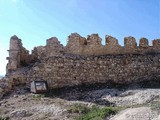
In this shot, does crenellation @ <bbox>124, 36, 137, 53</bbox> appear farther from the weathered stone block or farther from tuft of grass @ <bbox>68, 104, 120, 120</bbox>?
tuft of grass @ <bbox>68, 104, 120, 120</bbox>

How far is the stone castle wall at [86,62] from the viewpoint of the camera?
15.6 meters

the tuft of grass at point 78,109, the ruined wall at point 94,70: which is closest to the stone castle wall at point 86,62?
the ruined wall at point 94,70

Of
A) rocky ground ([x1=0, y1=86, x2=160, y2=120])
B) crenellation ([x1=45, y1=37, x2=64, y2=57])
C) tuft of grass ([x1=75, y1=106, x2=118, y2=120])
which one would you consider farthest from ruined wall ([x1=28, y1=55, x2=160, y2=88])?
tuft of grass ([x1=75, y1=106, x2=118, y2=120])

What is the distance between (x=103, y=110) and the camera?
10578mm

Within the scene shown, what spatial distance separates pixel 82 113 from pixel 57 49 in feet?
20.3

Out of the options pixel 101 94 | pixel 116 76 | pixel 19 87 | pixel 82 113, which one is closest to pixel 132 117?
pixel 82 113

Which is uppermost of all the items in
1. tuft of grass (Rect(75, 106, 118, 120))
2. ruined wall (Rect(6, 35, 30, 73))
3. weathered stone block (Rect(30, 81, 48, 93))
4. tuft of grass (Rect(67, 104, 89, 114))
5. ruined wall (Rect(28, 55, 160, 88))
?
ruined wall (Rect(6, 35, 30, 73))

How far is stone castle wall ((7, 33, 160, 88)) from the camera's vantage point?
15.6 m

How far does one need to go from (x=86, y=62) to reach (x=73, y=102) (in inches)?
154

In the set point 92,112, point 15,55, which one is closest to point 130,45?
point 15,55

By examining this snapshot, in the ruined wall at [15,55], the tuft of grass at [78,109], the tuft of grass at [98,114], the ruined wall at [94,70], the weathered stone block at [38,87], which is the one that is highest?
the ruined wall at [15,55]

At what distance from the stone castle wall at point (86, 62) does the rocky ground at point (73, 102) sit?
36.0 inches

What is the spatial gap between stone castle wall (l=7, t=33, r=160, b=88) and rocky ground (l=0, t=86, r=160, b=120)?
0.92 meters

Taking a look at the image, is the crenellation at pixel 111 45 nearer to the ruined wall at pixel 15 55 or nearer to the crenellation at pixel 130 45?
the crenellation at pixel 130 45
